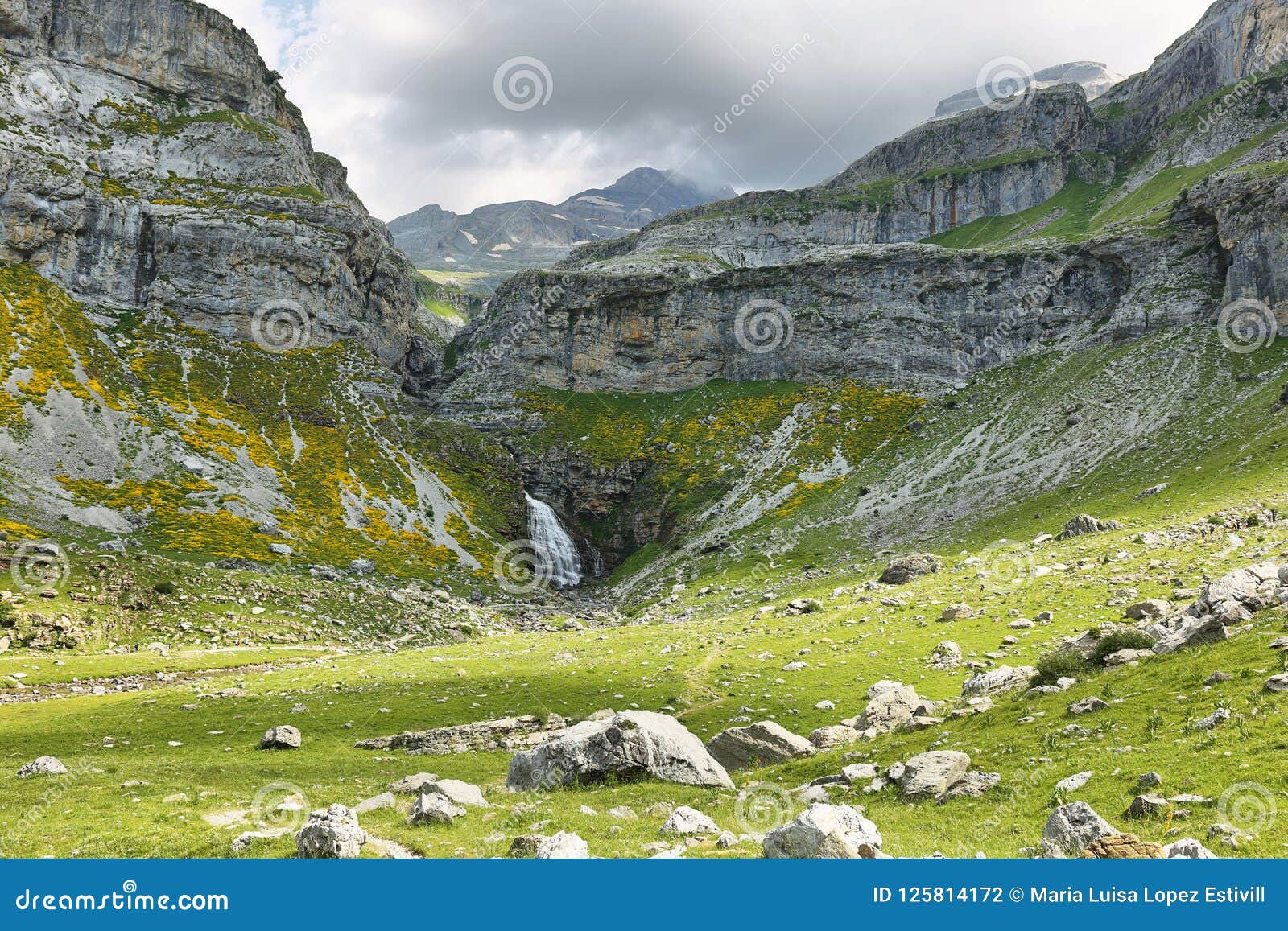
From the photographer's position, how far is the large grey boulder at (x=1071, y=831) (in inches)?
404

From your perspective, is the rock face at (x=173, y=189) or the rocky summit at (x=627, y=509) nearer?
the rocky summit at (x=627, y=509)

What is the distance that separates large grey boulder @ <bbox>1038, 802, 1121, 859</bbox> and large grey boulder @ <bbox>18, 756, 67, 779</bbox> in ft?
91.7

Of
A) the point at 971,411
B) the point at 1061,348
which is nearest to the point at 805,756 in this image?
the point at 971,411

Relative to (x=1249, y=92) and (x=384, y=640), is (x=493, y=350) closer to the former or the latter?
(x=384, y=640)

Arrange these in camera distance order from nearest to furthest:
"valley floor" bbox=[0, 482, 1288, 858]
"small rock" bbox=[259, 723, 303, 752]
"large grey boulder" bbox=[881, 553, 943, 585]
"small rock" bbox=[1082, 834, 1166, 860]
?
"small rock" bbox=[1082, 834, 1166, 860], "valley floor" bbox=[0, 482, 1288, 858], "small rock" bbox=[259, 723, 303, 752], "large grey boulder" bbox=[881, 553, 943, 585]

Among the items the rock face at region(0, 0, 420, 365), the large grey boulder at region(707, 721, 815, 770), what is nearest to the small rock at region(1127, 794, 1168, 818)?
the large grey boulder at region(707, 721, 815, 770)

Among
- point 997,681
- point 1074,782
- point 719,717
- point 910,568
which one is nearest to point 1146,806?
point 1074,782

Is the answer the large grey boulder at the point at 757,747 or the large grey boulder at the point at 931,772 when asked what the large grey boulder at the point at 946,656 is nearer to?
the large grey boulder at the point at 757,747

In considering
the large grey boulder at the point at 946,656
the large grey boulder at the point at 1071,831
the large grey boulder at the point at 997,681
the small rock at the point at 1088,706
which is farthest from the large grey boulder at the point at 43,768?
the large grey boulder at the point at 946,656

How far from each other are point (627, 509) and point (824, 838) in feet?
321

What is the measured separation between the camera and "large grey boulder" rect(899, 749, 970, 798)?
15570 millimetres

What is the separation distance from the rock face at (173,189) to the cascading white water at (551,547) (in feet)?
143

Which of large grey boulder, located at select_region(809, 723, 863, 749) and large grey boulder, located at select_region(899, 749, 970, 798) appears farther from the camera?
large grey boulder, located at select_region(809, 723, 863, 749)

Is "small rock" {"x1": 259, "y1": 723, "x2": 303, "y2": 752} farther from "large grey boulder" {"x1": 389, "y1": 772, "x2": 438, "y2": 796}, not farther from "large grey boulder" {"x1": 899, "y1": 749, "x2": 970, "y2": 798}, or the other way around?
"large grey boulder" {"x1": 899, "y1": 749, "x2": 970, "y2": 798}
